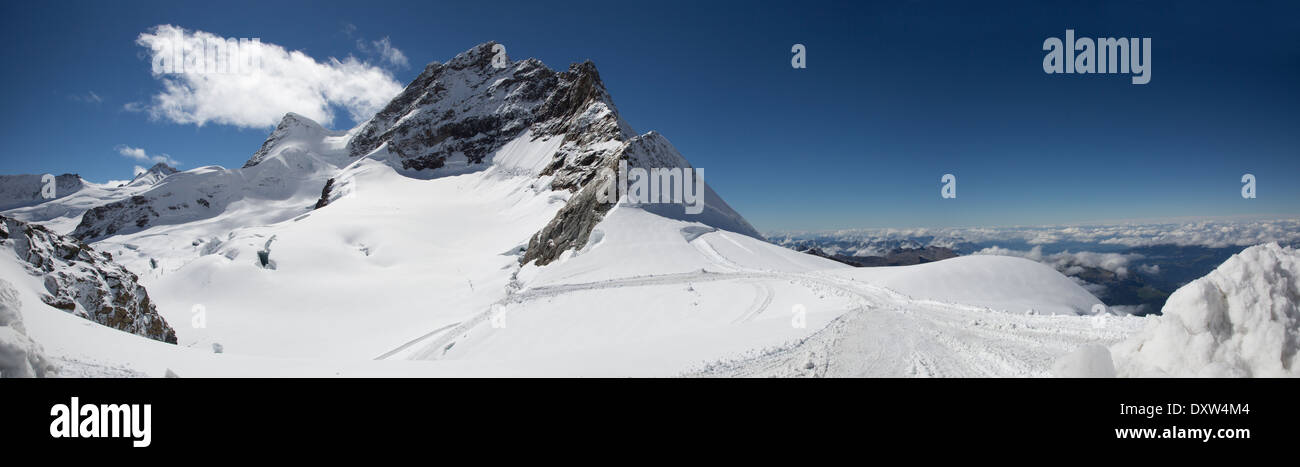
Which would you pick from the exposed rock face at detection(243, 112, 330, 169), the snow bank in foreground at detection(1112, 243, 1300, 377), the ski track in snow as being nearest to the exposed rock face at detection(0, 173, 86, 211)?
the exposed rock face at detection(243, 112, 330, 169)

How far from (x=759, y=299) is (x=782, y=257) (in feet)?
34.5

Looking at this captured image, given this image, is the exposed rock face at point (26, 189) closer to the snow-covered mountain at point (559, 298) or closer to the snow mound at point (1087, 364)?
the snow-covered mountain at point (559, 298)

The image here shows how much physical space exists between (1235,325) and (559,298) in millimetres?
19392

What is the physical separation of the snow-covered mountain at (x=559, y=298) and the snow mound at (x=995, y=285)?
0.10 meters

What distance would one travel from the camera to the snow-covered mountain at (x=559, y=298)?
7832 millimetres

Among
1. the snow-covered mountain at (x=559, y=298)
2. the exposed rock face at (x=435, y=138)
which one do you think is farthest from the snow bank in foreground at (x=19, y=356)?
the exposed rock face at (x=435, y=138)

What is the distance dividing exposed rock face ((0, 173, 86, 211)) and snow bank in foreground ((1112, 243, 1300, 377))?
10478 inches

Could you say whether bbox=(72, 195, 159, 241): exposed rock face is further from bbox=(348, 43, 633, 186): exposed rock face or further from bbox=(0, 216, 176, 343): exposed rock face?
bbox=(0, 216, 176, 343): exposed rock face

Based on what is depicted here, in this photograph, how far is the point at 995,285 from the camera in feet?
48.8
